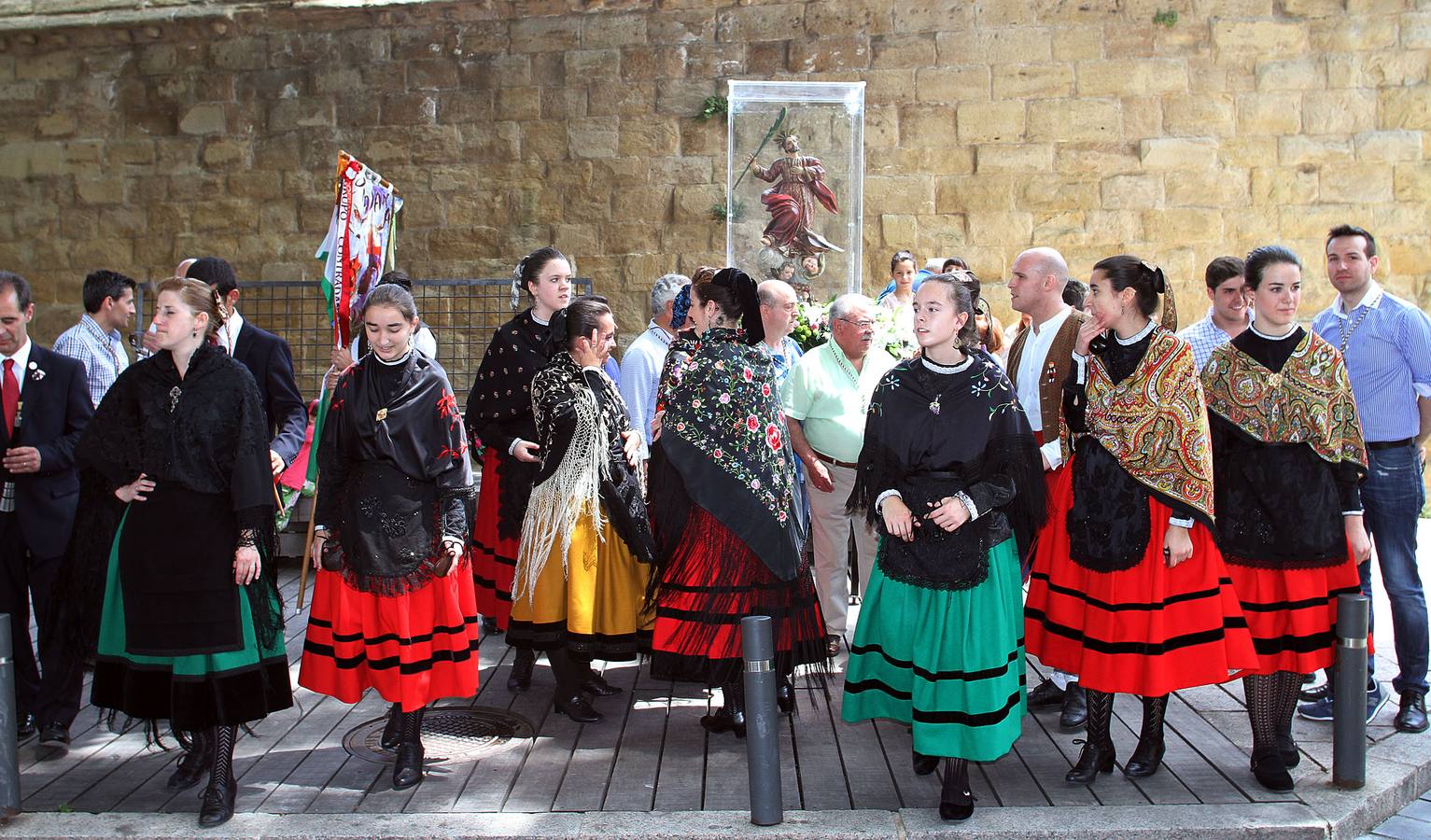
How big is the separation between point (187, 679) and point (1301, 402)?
4102 millimetres

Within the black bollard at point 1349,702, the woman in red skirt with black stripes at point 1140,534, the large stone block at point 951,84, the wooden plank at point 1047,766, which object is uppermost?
the large stone block at point 951,84

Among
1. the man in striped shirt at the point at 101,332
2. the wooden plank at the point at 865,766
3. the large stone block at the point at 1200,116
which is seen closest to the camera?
the wooden plank at the point at 865,766

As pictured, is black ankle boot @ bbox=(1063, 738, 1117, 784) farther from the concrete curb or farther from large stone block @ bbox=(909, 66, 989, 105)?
large stone block @ bbox=(909, 66, 989, 105)

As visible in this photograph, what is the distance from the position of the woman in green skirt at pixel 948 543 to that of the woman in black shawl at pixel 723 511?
19.0 inches

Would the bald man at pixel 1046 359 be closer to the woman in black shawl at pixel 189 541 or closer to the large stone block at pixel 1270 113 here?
the woman in black shawl at pixel 189 541

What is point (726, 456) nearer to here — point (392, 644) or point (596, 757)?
point (596, 757)

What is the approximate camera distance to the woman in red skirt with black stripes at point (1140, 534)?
13.3 feet

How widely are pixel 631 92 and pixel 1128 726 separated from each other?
825 cm

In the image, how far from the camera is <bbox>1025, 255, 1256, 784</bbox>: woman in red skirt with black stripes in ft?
13.3

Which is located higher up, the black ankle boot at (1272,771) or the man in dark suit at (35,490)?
the man in dark suit at (35,490)

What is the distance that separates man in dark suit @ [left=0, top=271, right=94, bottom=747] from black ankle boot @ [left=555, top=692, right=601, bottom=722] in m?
1.98

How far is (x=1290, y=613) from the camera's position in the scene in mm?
4344

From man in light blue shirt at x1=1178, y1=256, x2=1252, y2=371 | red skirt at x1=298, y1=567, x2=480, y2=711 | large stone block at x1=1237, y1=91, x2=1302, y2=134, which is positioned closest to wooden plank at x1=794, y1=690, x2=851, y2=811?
red skirt at x1=298, y1=567, x2=480, y2=711

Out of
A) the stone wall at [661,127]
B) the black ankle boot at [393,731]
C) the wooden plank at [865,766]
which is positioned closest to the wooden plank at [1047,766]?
the wooden plank at [865,766]
